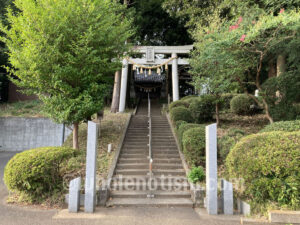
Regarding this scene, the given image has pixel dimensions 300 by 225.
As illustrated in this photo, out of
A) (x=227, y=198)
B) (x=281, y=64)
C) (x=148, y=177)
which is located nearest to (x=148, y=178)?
(x=148, y=177)

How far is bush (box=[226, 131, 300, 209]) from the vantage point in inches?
185

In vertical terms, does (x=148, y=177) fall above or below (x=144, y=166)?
below

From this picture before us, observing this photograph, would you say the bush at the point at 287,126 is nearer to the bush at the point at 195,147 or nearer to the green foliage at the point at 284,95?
the green foliage at the point at 284,95

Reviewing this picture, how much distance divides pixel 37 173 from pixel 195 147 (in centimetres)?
446

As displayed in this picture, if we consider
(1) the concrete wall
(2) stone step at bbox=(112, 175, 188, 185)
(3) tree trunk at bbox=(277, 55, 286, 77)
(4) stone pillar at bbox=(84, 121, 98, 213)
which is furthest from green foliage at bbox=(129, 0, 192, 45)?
(4) stone pillar at bbox=(84, 121, 98, 213)

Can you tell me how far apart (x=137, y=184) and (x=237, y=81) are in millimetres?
5561

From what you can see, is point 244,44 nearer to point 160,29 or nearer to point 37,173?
point 37,173

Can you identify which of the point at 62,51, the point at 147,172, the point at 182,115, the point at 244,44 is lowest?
the point at 147,172

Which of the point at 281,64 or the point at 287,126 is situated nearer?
the point at 287,126

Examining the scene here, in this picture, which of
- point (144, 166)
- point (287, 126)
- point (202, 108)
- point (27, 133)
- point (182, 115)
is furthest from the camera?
point (27, 133)

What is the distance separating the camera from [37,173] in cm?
531

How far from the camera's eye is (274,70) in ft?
43.2

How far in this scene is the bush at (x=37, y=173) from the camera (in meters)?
5.32

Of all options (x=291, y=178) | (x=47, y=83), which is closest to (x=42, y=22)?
(x=47, y=83)
